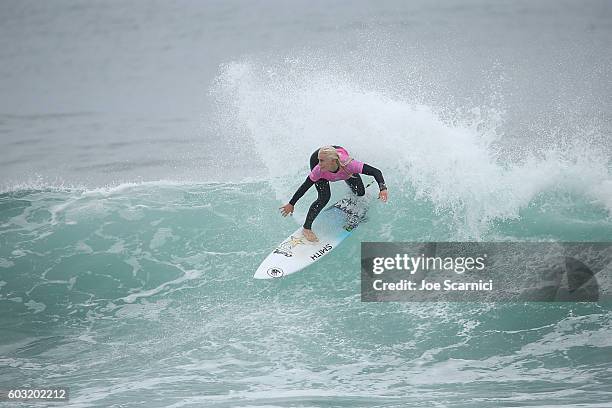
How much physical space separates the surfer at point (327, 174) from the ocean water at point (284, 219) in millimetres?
512

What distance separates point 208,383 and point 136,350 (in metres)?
0.81

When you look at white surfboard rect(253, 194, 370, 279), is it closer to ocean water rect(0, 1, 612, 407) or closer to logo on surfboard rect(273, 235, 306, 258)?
logo on surfboard rect(273, 235, 306, 258)

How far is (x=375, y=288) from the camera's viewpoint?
574cm

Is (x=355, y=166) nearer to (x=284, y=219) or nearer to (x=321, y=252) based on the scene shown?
(x=321, y=252)

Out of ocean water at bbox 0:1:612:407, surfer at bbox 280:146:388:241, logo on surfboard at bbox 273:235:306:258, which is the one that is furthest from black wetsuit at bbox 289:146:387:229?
ocean water at bbox 0:1:612:407

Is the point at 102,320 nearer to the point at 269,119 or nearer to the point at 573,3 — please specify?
the point at 269,119

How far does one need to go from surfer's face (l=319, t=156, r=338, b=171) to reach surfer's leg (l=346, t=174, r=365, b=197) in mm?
394

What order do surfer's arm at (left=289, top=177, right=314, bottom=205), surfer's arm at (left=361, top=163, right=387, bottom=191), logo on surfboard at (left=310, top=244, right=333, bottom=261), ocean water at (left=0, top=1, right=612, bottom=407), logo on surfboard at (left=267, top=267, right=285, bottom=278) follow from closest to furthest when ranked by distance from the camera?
ocean water at (left=0, top=1, right=612, bottom=407)
surfer's arm at (left=361, top=163, right=387, bottom=191)
surfer's arm at (left=289, top=177, right=314, bottom=205)
logo on surfboard at (left=267, top=267, right=285, bottom=278)
logo on surfboard at (left=310, top=244, right=333, bottom=261)

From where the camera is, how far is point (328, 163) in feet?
18.5

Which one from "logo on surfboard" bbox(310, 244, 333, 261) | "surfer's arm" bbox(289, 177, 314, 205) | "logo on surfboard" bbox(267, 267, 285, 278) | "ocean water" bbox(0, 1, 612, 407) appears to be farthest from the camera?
"logo on surfboard" bbox(310, 244, 333, 261)

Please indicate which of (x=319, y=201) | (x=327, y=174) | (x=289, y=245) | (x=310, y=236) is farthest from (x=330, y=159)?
(x=289, y=245)

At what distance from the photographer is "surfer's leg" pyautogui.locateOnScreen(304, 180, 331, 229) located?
590 centimetres

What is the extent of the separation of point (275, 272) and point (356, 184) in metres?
1.09

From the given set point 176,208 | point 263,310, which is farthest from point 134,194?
point 263,310
